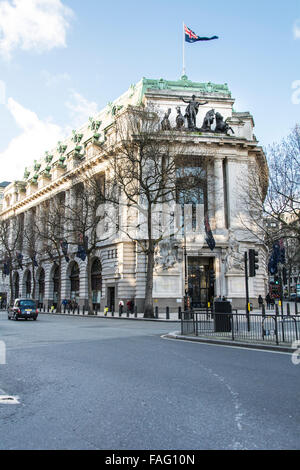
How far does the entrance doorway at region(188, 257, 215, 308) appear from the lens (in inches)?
1574

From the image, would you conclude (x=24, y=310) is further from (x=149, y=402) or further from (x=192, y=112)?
(x=192, y=112)

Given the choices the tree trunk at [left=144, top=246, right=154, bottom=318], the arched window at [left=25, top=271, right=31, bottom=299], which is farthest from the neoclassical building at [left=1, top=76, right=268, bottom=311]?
the arched window at [left=25, top=271, right=31, bottom=299]

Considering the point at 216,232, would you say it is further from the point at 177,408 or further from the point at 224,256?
the point at 177,408

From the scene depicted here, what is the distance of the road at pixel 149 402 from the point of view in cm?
Result: 406

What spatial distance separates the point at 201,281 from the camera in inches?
1587

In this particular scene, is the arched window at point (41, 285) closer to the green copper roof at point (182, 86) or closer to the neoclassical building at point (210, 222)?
the neoclassical building at point (210, 222)

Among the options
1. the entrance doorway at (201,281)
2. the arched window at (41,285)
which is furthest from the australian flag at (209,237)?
the arched window at (41,285)

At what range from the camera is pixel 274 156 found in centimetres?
2523

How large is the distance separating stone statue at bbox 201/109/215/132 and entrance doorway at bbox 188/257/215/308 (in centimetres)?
1386

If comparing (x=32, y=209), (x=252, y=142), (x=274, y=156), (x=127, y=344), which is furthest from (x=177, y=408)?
(x=32, y=209)

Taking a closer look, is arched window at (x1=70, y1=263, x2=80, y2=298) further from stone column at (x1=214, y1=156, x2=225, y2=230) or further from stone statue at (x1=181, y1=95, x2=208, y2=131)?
stone statue at (x1=181, y1=95, x2=208, y2=131)

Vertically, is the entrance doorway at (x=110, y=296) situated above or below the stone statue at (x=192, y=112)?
below

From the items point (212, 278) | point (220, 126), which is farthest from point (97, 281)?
point (220, 126)

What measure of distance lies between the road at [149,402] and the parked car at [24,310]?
18.2m
